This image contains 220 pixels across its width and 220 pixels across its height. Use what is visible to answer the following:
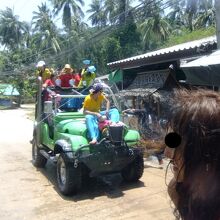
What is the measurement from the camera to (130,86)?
45.9 feet

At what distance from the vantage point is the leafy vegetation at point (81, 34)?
43625mm

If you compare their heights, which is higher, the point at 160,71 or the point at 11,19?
the point at 11,19

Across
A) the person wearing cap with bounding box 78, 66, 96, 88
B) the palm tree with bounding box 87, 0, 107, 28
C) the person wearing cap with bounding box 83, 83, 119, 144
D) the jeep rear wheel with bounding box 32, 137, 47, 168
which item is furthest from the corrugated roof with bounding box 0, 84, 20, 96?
the person wearing cap with bounding box 83, 83, 119, 144

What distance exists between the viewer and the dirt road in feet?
20.1

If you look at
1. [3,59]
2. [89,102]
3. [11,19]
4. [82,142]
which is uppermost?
[11,19]

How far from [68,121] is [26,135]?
9010 millimetres

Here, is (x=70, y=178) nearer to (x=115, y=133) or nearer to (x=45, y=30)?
(x=115, y=133)

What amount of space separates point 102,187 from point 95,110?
1.45 metres

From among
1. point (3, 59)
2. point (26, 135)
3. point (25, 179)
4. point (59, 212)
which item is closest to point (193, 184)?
point (59, 212)

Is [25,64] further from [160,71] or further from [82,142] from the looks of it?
[82,142]

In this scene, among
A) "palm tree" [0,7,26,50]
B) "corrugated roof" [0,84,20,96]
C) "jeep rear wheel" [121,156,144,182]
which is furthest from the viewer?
"palm tree" [0,7,26,50]

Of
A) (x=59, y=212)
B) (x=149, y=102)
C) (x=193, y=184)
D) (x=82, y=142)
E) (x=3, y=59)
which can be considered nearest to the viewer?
(x=193, y=184)

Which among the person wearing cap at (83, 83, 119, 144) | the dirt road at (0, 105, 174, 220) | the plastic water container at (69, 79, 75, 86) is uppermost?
the plastic water container at (69, 79, 75, 86)

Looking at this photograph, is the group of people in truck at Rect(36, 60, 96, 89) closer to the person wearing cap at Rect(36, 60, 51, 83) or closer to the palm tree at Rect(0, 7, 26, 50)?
the person wearing cap at Rect(36, 60, 51, 83)
